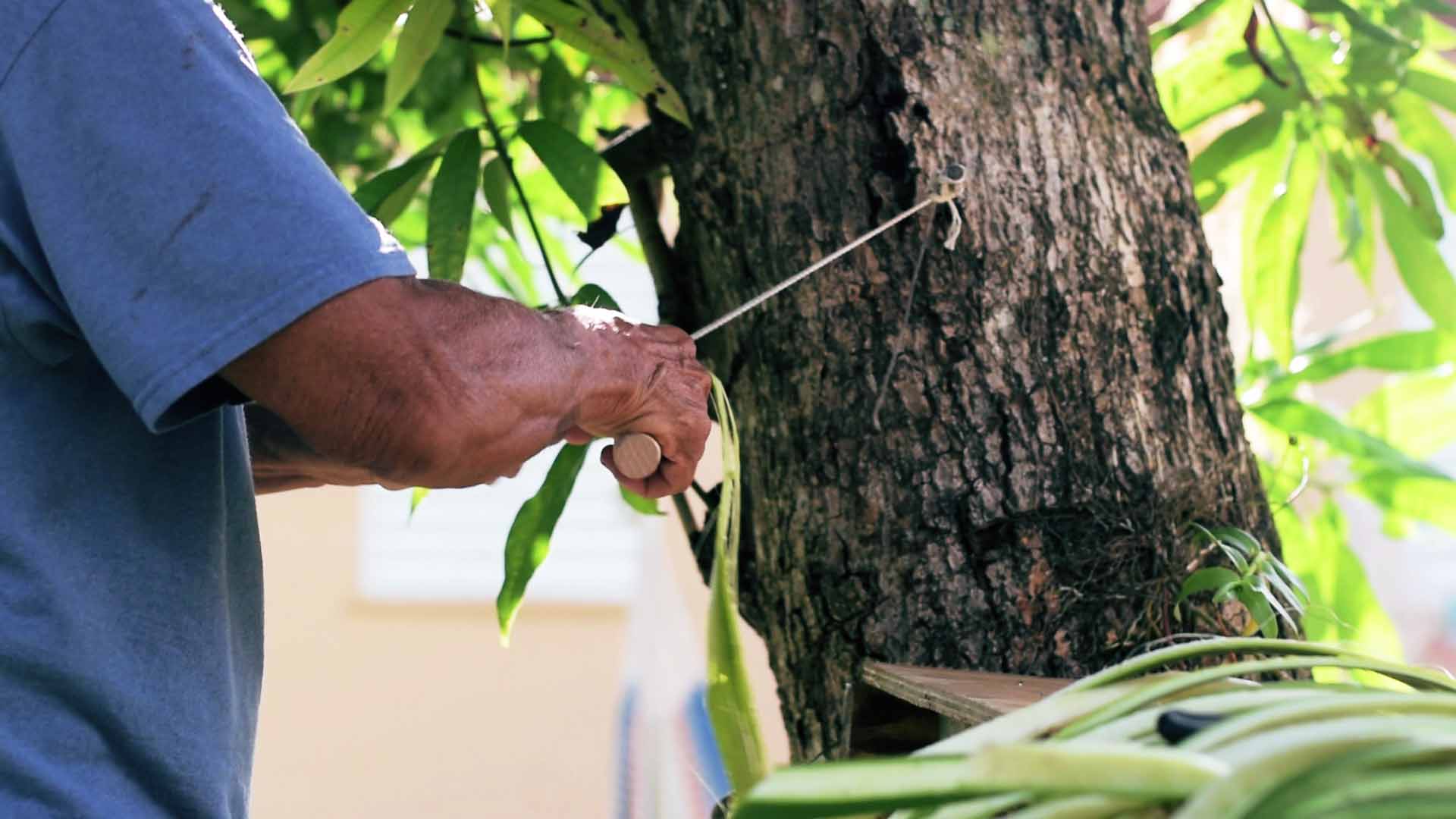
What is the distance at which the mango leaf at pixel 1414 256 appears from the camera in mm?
1501

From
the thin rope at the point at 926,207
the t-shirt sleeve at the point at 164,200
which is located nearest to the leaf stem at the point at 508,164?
the thin rope at the point at 926,207

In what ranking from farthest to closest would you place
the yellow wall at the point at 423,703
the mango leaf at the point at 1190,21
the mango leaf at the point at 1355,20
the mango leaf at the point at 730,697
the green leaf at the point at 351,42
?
the yellow wall at the point at 423,703, the mango leaf at the point at 1190,21, the mango leaf at the point at 1355,20, the green leaf at the point at 351,42, the mango leaf at the point at 730,697

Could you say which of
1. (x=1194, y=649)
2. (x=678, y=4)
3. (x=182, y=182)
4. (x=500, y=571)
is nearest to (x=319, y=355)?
(x=182, y=182)

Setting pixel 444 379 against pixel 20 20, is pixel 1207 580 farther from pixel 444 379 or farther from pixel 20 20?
pixel 20 20

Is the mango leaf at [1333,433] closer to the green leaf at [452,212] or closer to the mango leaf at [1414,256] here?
the mango leaf at [1414,256]

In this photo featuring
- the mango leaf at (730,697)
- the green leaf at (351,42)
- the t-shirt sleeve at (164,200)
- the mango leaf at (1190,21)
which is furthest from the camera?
the mango leaf at (1190,21)

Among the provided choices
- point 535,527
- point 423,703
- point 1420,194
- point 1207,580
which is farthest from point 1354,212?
point 423,703

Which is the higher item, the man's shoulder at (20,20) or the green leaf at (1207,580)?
the man's shoulder at (20,20)

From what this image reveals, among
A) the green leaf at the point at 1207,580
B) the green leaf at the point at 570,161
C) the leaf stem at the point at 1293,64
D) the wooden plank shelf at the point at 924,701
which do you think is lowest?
the wooden plank shelf at the point at 924,701

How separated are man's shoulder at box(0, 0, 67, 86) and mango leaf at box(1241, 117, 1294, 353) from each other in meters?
1.25

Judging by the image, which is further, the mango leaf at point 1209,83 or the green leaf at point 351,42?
the mango leaf at point 1209,83

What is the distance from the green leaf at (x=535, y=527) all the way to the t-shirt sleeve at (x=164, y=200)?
1.74ft

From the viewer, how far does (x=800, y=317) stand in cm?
119

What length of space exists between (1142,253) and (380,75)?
1.16m
